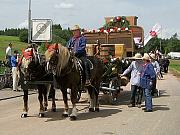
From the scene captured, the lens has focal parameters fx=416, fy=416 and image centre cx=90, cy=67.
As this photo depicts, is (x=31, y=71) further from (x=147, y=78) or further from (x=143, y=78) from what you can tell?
(x=147, y=78)

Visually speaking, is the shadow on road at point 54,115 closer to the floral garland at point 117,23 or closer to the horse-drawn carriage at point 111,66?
the horse-drawn carriage at point 111,66

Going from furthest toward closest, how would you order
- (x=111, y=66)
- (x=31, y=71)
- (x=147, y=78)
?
(x=111, y=66) → (x=147, y=78) → (x=31, y=71)

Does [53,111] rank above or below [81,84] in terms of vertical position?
below

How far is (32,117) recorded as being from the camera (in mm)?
11805

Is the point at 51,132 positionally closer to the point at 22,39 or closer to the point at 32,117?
the point at 32,117

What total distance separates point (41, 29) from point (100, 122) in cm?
846

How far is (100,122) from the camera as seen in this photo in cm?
1091

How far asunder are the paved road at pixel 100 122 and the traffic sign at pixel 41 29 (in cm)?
461

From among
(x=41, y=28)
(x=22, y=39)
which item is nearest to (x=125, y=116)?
(x=41, y=28)

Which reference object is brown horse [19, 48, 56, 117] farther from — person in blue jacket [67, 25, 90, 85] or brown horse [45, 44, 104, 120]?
person in blue jacket [67, 25, 90, 85]

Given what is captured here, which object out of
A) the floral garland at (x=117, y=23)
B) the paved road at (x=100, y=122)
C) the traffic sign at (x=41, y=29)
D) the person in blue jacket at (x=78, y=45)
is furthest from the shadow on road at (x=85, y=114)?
the floral garland at (x=117, y=23)

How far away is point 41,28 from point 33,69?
7.00 metres

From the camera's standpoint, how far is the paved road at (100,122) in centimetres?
950

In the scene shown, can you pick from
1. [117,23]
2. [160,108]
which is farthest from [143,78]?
[117,23]
